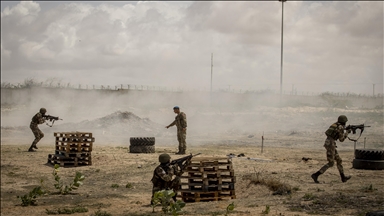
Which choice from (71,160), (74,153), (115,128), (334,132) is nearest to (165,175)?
(334,132)

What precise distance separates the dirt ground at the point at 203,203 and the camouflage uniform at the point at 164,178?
0.56m

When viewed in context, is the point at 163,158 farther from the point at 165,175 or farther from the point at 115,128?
the point at 115,128

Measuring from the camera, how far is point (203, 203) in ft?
38.8

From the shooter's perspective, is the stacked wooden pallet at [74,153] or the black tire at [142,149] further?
the black tire at [142,149]

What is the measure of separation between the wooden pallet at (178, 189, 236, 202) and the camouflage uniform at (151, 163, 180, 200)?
1.95 ft

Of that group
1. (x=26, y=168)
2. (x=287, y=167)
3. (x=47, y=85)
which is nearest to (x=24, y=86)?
(x=47, y=85)

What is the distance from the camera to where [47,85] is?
209ft

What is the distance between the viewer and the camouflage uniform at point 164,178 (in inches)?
446

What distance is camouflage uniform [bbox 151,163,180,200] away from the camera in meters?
11.3

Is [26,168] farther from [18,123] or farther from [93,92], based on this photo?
[93,92]

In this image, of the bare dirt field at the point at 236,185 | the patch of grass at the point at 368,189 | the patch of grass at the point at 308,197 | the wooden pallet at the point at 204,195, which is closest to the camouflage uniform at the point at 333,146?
the bare dirt field at the point at 236,185

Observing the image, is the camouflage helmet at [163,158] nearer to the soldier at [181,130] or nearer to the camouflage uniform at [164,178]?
the camouflage uniform at [164,178]

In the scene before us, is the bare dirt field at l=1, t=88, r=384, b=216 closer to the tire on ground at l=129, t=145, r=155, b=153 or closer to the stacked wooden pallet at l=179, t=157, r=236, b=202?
the stacked wooden pallet at l=179, t=157, r=236, b=202

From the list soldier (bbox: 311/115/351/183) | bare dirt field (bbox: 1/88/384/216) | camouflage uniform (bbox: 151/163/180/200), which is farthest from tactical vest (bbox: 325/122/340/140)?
camouflage uniform (bbox: 151/163/180/200)
